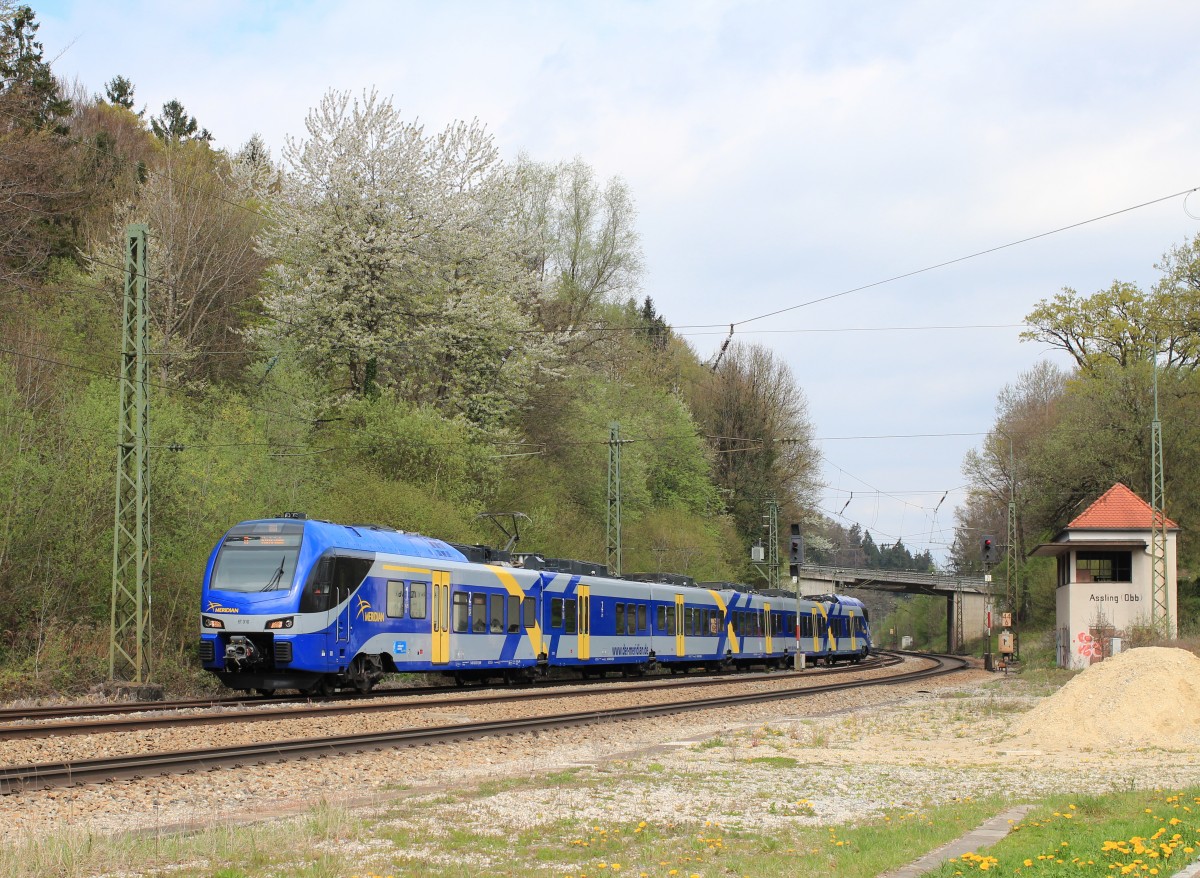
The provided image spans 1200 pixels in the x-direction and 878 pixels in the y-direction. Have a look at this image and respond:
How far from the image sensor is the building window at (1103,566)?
41250 mm

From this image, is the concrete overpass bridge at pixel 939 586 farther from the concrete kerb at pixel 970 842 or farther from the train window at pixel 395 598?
the concrete kerb at pixel 970 842

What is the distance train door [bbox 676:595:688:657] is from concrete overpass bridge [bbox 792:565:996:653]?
2120 inches

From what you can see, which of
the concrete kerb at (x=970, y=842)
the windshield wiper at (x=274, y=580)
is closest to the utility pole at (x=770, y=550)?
the windshield wiper at (x=274, y=580)

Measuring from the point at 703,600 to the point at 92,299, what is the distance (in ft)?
66.5

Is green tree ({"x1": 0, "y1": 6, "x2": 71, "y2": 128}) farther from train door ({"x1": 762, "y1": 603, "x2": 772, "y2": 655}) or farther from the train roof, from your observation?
train door ({"x1": 762, "y1": 603, "x2": 772, "y2": 655})

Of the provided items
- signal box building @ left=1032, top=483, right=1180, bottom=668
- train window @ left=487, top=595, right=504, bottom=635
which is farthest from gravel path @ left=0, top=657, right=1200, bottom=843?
signal box building @ left=1032, top=483, right=1180, bottom=668

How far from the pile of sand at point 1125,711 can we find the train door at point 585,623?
44.5 ft

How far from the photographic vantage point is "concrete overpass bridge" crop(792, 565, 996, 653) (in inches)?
3620

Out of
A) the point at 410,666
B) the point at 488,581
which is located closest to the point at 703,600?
the point at 488,581

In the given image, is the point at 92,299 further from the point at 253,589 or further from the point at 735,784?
the point at 735,784

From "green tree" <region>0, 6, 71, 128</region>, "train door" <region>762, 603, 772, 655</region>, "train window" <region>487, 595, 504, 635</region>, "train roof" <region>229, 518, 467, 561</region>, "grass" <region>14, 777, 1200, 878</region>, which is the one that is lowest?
"train door" <region>762, 603, 772, 655</region>

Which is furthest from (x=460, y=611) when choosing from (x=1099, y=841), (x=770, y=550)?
(x=770, y=550)

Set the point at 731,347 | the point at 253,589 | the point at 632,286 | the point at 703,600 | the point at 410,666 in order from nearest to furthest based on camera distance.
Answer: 1. the point at 253,589
2. the point at 410,666
3. the point at 703,600
4. the point at 632,286
5. the point at 731,347

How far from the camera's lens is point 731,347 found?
7419cm
